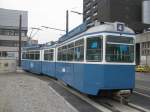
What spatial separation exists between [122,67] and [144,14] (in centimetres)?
9032

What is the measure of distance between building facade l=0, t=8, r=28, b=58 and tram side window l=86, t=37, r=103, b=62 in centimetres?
8752

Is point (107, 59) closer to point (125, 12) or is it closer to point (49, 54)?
point (49, 54)

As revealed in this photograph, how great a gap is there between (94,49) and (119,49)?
3.03 ft

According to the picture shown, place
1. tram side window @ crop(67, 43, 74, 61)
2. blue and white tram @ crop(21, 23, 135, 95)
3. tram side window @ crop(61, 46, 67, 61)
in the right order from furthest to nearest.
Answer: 1. tram side window @ crop(61, 46, 67, 61)
2. tram side window @ crop(67, 43, 74, 61)
3. blue and white tram @ crop(21, 23, 135, 95)

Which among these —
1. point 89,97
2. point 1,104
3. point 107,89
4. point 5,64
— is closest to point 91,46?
point 107,89

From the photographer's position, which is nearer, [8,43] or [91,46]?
[91,46]

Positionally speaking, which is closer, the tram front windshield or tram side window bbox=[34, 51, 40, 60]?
the tram front windshield

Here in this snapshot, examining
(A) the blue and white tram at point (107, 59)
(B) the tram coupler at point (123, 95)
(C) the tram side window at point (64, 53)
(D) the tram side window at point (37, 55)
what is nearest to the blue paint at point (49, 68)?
(D) the tram side window at point (37, 55)

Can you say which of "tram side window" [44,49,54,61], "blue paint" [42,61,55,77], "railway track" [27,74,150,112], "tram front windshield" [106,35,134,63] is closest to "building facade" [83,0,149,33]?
"blue paint" [42,61,55,77]

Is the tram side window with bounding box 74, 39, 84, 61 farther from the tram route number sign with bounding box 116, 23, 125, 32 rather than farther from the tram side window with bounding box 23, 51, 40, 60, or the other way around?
the tram side window with bounding box 23, 51, 40, 60

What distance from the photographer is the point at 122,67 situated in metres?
12.6

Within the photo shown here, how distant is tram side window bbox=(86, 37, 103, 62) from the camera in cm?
1259

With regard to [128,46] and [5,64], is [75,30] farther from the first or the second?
[5,64]

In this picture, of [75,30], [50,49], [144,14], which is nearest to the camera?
[75,30]
